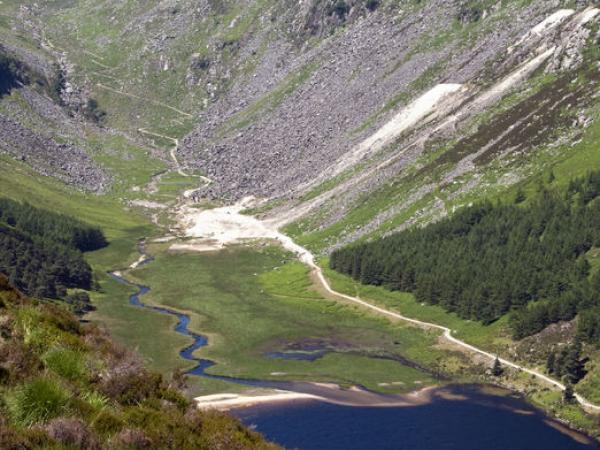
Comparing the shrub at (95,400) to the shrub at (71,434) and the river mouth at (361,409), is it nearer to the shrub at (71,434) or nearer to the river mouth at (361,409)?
the shrub at (71,434)

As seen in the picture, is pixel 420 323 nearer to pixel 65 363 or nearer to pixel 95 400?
pixel 65 363

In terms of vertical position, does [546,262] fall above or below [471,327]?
above

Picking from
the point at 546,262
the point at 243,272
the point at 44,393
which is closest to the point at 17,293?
the point at 44,393

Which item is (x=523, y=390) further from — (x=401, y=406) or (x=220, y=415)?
(x=220, y=415)

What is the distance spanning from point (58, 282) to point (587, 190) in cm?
10667

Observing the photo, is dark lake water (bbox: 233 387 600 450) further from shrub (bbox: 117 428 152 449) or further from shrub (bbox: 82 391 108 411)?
shrub (bbox: 117 428 152 449)

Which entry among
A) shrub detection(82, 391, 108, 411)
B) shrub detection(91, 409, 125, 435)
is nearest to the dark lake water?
shrub detection(82, 391, 108, 411)

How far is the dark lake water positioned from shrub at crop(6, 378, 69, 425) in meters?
61.6

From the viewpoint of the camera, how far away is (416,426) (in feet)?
306

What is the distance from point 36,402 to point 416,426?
246ft

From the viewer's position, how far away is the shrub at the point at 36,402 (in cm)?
2352

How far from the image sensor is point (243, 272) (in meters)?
186

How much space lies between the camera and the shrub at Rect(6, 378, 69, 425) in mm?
23516

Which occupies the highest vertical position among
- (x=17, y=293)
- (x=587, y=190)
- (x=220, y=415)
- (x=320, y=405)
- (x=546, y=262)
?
(x=587, y=190)
